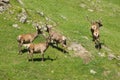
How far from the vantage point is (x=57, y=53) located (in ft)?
112

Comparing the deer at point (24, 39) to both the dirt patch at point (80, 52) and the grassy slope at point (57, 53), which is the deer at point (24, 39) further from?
the dirt patch at point (80, 52)

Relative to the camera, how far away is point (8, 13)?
39031 millimetres

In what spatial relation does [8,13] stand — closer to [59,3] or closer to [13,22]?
[13,22]

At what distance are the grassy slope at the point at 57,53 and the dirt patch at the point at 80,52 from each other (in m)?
0.55

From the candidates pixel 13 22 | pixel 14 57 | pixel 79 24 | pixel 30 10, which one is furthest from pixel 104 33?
pixel 14 57

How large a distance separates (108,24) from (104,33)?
6524 millimetres

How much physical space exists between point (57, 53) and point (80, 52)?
2.49 meters

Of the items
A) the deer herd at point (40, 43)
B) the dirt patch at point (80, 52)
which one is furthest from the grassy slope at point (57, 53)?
the deer herd at point (40, 43)

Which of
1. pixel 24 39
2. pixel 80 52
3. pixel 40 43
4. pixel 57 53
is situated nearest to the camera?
pixel 40 43

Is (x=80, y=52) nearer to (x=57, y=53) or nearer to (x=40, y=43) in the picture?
(x=57, y=53)

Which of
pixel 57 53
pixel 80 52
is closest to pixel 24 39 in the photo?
pixel 57 53

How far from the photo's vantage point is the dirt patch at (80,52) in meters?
34.0

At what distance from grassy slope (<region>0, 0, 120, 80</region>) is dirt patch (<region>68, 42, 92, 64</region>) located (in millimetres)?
552

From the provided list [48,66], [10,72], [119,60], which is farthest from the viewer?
[119,60]
